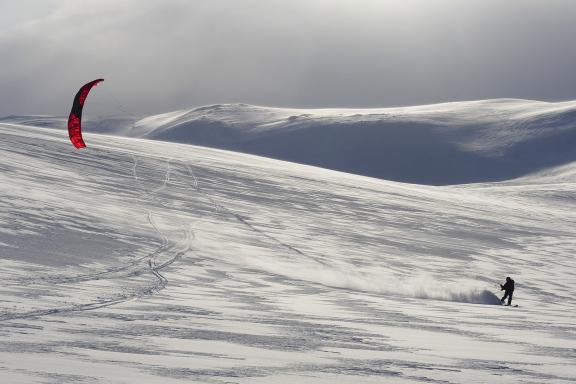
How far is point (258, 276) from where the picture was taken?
18.0 metres

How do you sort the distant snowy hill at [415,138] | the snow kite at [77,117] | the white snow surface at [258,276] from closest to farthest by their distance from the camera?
the white snow surface at [258,276] < the snow kite at [77,117] < the distant snowy hill at [415,138]

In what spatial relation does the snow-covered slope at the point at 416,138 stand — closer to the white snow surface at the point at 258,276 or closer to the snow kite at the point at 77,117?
the white snow surface at the point at 258,276

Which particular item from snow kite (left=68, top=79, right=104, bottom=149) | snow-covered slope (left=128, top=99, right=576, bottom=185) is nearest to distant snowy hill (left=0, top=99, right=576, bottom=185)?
snow-covered slope (left=128, top=99, right=576, bottom=185)

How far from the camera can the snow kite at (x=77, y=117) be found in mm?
24281

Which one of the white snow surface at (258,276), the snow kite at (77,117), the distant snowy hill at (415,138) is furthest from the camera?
the distant snowy hill at (415,138)

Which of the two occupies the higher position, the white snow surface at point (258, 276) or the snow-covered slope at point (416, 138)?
the snow-covered slope at point (416, 138)

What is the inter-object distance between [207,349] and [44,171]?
23.2 metres

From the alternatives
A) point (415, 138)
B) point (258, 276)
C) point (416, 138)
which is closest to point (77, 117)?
point (258, 276)

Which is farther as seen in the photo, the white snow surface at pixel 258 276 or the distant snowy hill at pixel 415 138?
the distant snowy hill at pixel 415 138

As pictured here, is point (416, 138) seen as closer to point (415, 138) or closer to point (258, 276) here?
point (415, 138)

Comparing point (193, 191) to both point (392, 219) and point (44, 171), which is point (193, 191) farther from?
point (392, 219)

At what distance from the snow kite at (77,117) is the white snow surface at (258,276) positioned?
1704mm

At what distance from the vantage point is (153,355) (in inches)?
317

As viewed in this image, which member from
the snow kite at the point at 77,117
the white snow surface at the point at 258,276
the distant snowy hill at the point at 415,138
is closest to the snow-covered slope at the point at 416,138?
the distant snowy hill at the point at 415,138
